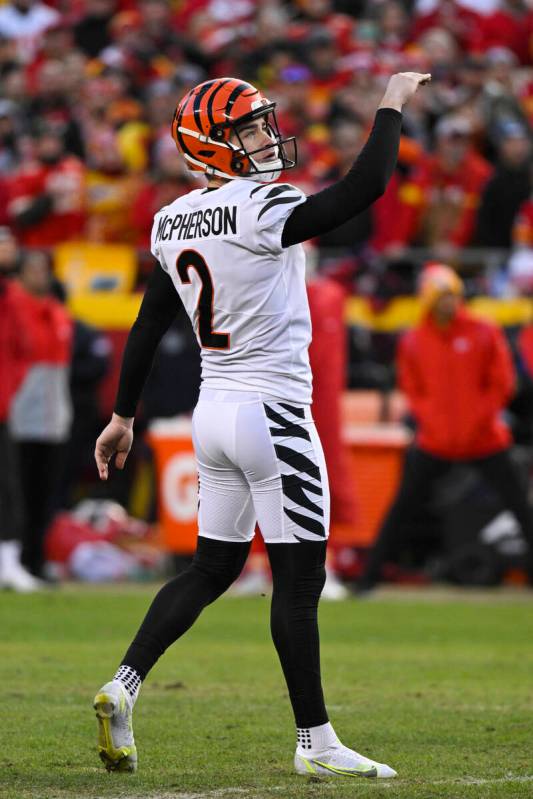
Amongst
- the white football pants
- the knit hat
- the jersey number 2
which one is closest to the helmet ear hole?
the jersey number 2

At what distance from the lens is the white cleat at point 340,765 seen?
198 inches

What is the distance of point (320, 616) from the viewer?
10242 mm

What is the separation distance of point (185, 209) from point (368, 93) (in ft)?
43.0

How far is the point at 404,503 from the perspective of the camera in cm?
1127

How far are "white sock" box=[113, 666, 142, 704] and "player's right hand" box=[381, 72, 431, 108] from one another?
1.99m

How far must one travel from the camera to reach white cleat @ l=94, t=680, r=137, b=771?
498 centimetres

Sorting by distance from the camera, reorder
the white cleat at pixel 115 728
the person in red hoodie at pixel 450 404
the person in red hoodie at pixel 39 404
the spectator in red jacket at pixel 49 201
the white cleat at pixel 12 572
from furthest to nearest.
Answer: the spectator in red jacket at pixel 49 201 → the person in red hoodie at pixel 39 404 → the white cleat at pixel 12 572 → the person in red hoodie at pixel 450 404 → the white cleat at pixel 115 728

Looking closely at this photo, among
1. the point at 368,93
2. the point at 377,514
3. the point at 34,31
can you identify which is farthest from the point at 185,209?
the point at 34,31

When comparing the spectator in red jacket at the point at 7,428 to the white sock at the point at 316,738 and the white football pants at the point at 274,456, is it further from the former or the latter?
the white sock at the point at 316,738

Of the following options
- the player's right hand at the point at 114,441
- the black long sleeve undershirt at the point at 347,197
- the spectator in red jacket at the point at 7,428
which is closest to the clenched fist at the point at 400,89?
the black long sleeve undershirt at the point at 347,197

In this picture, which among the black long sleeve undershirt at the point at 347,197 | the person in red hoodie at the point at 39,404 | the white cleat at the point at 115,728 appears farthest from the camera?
the person in red hoodie at the point at 39,404

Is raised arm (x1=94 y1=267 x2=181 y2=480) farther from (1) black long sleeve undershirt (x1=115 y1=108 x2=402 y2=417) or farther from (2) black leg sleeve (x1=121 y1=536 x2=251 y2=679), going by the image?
(2) black leg sleeve (x1=121 y1=536 x2=251 y2=679)

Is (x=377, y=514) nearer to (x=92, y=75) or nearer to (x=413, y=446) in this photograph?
(x=413, y=446)

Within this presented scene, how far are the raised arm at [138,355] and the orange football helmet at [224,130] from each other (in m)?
0.42
